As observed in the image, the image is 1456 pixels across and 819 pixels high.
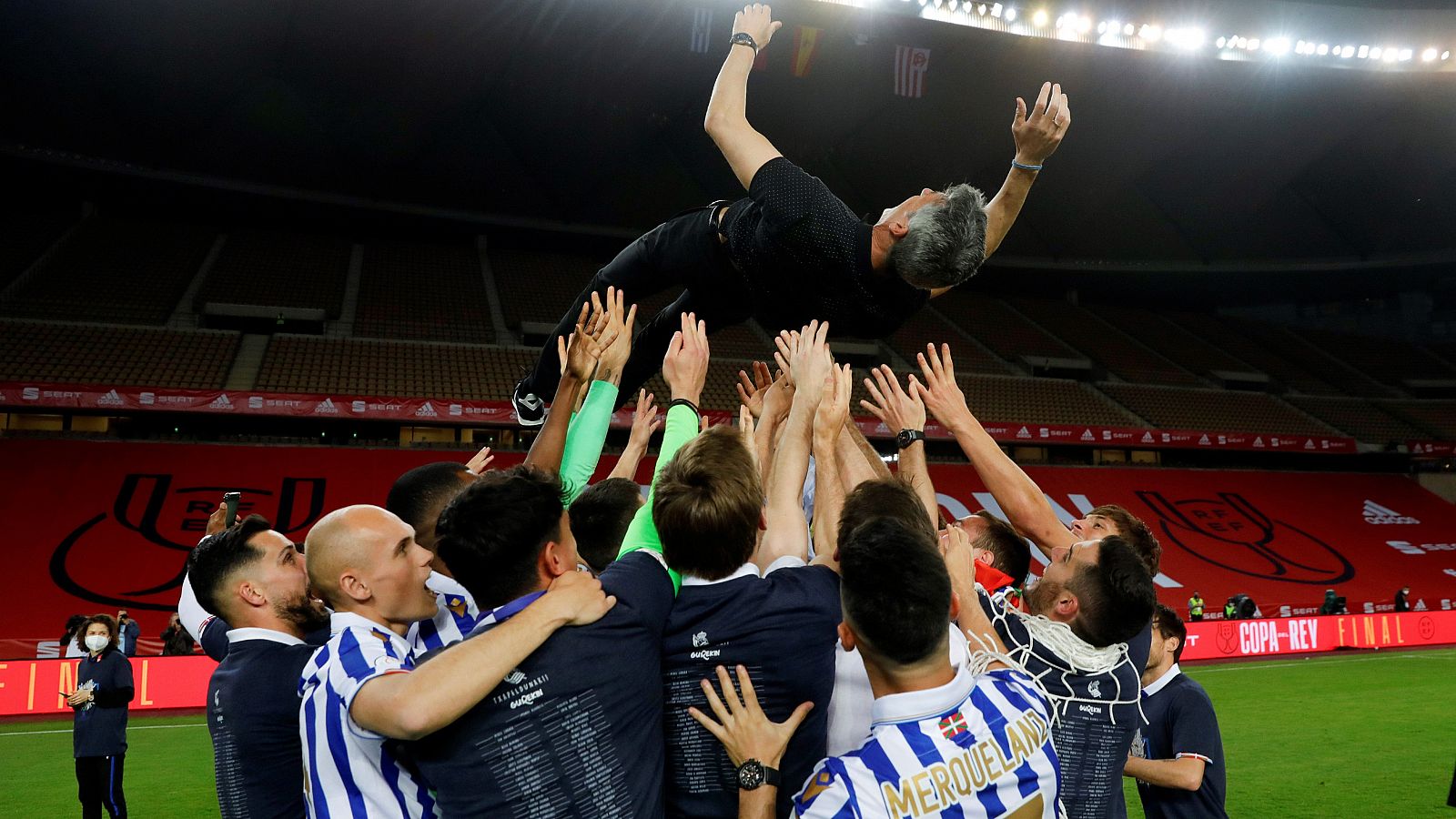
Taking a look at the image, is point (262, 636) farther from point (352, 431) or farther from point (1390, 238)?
point (1390, 238)

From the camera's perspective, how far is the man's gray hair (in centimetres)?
300

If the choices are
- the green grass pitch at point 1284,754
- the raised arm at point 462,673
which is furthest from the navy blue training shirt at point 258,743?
the green grass pitch at point 1284,754

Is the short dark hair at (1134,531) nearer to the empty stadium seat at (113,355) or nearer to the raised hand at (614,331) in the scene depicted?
the raised hand at (614,331)

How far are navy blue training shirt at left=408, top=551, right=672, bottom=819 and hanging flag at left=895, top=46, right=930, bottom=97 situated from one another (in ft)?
74.9

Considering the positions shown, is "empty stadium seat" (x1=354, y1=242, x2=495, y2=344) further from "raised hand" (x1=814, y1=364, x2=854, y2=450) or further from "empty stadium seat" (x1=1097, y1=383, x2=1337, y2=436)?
"raised hand" (x1=814, y1=364, x2=854, y2=450)

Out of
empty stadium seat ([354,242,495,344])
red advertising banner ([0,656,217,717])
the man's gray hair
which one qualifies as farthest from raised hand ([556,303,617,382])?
empty stadium seat ([354,242,495,344])

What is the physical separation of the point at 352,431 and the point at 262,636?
2102 centimetres

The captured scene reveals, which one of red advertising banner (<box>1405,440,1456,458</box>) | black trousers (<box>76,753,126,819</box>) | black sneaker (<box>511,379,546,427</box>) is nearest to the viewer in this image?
black sneaker (<box>511,379,546,427</box>)

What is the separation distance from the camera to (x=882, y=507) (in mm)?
2311

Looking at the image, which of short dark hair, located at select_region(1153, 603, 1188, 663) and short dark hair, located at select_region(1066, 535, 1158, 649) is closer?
short dark hair, located at select_region(1066, 535, 1158, 649)

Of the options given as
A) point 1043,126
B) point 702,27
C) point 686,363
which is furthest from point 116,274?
point 1043,126

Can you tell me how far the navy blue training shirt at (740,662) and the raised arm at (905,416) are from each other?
3.00 ft

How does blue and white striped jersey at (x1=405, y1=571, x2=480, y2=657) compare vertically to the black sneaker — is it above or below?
below

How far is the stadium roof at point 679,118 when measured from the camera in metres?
21.6
